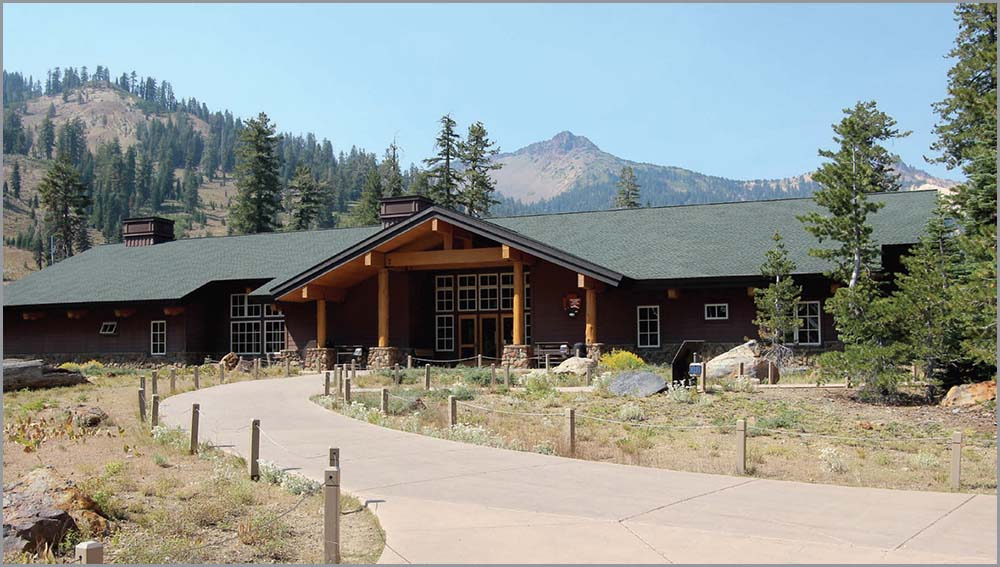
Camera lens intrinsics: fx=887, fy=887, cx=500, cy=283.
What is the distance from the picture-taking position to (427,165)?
70062 millimetres

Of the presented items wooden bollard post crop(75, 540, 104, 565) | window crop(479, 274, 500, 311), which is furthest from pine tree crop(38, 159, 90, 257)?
wooden bollard post crop(75, 540, 104, 565)

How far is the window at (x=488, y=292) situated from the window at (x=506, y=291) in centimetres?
18

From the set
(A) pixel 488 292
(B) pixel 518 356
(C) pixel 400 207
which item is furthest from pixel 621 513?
(C) pixel 400 207

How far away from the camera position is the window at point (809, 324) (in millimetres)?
28438

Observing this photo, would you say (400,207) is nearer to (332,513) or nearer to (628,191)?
(332,513)

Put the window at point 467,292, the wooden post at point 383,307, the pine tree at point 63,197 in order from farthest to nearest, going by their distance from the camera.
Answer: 1. the pine tree at point 63,197
2. the window at point 467,292
3. the wooden post at point 383,307

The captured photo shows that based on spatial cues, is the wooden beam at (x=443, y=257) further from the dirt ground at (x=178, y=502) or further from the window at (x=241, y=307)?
the dirt ground at (x=178, y=502)

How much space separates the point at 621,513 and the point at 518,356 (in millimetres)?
21392

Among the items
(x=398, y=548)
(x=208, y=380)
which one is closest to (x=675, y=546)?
(x=398, y=548)

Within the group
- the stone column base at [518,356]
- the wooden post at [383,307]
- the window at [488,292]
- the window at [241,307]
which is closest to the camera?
the stone column base at [518,356]

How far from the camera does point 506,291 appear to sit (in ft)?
112

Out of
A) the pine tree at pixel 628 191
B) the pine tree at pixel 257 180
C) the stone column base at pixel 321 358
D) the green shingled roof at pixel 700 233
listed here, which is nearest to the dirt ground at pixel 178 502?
the stone column base at pixel 321 358

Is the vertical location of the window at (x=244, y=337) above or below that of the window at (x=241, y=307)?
below

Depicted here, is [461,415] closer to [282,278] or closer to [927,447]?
[927,447]
